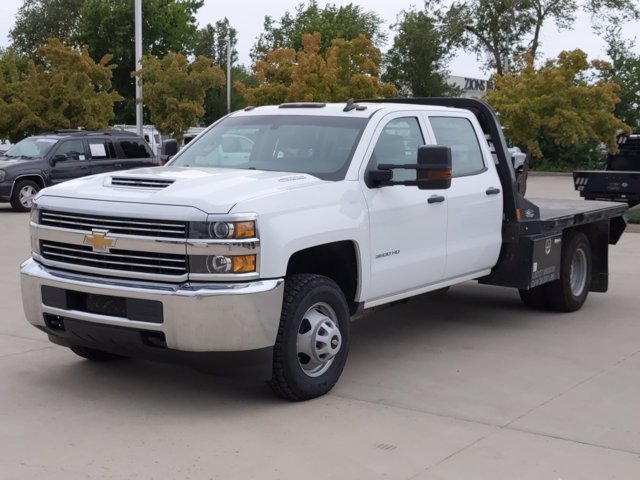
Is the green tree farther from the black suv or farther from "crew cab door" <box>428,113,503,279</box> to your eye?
"crew cab door" <box>428,113,503,279</box>

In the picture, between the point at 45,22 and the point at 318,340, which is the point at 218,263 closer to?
the point at 318,340

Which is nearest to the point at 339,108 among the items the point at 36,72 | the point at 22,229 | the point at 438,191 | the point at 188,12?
the point at 438,191

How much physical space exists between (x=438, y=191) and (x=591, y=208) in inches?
111

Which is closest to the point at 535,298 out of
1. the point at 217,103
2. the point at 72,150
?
the point at 72,150

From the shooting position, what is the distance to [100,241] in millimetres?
5844

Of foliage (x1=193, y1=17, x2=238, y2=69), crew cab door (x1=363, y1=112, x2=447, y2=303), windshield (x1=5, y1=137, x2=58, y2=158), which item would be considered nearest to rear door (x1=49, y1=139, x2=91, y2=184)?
windshield (x1=5, y1=137, x2=58, y2=158)

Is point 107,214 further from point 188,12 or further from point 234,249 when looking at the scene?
point 188,12

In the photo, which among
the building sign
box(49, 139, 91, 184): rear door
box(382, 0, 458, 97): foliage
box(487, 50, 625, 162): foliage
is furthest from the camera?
the building sign

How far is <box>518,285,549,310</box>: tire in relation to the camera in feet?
29.9

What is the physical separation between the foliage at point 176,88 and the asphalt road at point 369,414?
21283 mm

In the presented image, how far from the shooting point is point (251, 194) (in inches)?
228

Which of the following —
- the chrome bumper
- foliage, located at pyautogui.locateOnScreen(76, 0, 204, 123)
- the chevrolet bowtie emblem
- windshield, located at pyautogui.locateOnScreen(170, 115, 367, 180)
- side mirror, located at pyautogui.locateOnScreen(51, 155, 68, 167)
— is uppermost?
foliage, located at pyautogui.locateOnScreen(76, 0, 204, 123)

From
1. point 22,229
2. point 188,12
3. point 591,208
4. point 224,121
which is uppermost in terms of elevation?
point 188,12

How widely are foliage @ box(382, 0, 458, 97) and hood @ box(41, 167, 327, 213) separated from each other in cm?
4081
